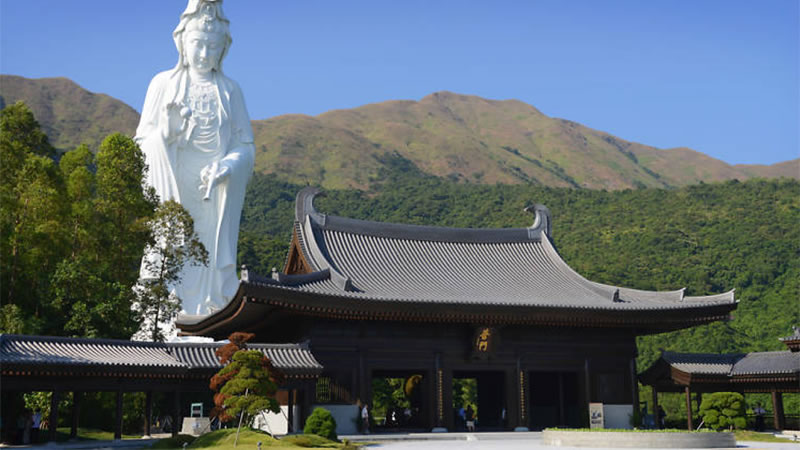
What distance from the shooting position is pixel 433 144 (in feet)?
471

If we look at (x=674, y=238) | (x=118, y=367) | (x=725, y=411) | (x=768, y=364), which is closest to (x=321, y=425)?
(x=118, y=367)

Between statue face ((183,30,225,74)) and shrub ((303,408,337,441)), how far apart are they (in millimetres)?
22209

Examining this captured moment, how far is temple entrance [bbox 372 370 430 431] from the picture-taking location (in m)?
26.1

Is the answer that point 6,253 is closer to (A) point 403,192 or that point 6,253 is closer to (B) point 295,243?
(B) point 295,243

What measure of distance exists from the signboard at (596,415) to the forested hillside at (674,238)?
26304 millimetres

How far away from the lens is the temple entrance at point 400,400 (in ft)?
85.6

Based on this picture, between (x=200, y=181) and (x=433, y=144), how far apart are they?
359ft

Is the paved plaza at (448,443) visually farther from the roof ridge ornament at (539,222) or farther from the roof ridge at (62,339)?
the roof ridge ornament at (539,222)

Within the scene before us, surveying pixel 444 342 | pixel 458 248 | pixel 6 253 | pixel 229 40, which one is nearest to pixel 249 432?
pixel 444 342

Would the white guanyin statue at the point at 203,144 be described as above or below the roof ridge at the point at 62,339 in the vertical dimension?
above

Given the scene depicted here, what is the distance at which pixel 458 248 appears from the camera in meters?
28.7

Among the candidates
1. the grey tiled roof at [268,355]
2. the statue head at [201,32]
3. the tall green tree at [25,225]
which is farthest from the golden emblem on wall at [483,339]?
the statue head at [201,32]

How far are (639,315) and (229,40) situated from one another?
2270cm

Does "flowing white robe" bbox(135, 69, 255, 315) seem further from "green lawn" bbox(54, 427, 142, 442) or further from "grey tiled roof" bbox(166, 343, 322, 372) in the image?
"grey tiled roof" bbox(166, 343, 322, 372)
